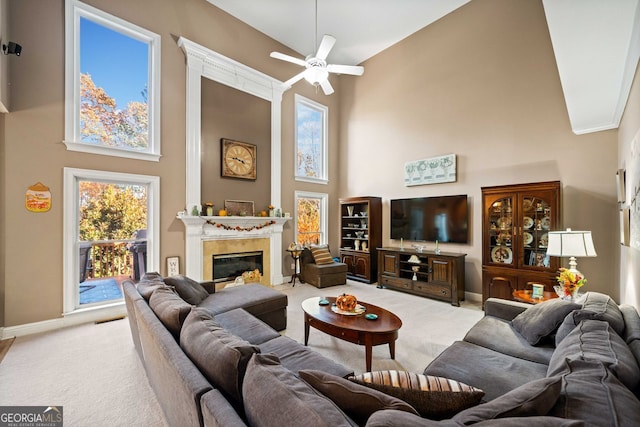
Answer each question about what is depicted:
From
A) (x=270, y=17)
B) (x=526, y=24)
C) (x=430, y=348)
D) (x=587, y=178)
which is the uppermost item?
(x=270, y=17)

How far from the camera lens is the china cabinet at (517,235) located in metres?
3.67

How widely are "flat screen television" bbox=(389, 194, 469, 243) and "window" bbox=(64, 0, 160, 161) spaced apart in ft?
15.0

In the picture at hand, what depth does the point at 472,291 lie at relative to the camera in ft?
15.3

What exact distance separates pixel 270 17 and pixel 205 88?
1.97 meters

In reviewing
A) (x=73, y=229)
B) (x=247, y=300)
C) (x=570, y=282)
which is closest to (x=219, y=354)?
(x=247, y=300)

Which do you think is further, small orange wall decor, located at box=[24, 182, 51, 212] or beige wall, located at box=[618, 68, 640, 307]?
small orange wall decor, located at box=[24, 182, 51, 212]

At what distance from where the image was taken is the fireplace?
4855mm

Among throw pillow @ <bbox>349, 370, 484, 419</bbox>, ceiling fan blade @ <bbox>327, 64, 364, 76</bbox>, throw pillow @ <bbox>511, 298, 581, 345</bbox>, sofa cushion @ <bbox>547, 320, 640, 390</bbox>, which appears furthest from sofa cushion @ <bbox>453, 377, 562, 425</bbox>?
ceiling fan blade @ <bbox>327, 64, 364, 76</bbox>

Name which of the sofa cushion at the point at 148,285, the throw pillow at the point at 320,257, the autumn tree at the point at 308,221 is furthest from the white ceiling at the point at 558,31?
the throw pillow at the point at 320,257

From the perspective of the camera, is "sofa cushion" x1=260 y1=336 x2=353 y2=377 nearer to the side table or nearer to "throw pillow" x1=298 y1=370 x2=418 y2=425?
"throw pillow" x1=298 y1=370 x2=418 y2=425

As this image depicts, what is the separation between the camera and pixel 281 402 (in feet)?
2.90

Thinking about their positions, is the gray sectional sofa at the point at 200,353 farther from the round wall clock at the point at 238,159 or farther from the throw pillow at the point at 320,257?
the throw pillow at the point at 320,257

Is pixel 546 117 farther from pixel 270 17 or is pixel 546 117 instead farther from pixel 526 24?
pixel 270 17

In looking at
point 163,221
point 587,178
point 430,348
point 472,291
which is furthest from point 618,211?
point 163,221
